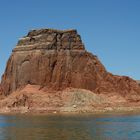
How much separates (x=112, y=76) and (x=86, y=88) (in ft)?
47.7

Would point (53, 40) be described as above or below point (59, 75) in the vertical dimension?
above

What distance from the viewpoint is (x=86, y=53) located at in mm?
152625

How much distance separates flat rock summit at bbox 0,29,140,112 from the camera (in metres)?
138

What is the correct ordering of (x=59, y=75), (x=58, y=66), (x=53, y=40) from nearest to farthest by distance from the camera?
1. (x=59, y=75)
2. (x=53, y=40)
3. (x=58, y=66)

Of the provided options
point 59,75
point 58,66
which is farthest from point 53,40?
point 59,75

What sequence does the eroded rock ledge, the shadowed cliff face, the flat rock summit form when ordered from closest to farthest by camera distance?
1. the flat rock summit
2. the shadowed cliff face
3. the eroded rock ledge

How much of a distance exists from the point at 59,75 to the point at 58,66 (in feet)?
11.0

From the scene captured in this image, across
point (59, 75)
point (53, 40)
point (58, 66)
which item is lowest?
point (59, 75)

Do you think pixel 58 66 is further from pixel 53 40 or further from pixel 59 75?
pixel 53 40

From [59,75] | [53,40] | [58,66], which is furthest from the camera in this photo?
[58,66]

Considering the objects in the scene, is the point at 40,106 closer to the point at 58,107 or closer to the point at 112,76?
the point at 58,107

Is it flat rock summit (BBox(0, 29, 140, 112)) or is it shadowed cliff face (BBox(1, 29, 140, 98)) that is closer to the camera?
flat rock summit (BBox(0, 29, 140, 112))

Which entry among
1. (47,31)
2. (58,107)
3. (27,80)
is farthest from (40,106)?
(47,31)

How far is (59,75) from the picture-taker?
147625 millimetres
